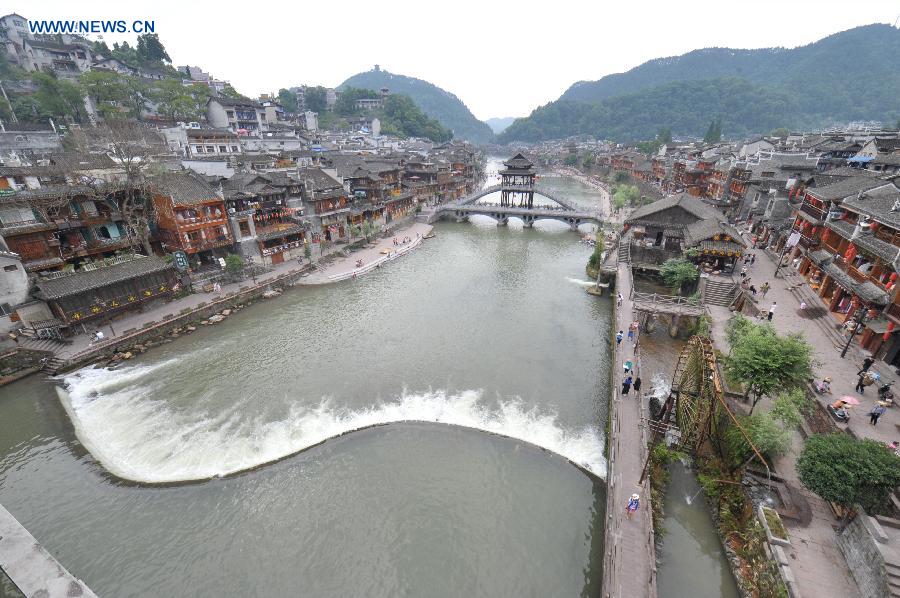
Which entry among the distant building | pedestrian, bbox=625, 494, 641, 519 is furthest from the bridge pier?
the distant building

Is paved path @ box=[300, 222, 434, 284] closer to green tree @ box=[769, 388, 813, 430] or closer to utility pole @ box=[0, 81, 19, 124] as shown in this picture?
green tree @ box=[769, 388, 813, 430]

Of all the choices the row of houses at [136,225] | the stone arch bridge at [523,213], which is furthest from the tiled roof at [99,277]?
the stone arch bridge at [523,213]

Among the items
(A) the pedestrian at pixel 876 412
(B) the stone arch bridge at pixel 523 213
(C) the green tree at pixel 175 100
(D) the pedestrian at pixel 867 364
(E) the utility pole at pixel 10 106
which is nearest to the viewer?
(A) the pedestrian at pixel 876 412

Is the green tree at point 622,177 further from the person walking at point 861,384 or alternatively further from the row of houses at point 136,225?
the person walking at point 861,384

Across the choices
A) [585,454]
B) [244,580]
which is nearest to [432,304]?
[585,454]

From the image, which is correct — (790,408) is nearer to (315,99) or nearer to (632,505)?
(632,505)

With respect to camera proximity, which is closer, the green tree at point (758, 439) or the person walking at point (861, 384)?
the green tree at point (758, 439)
